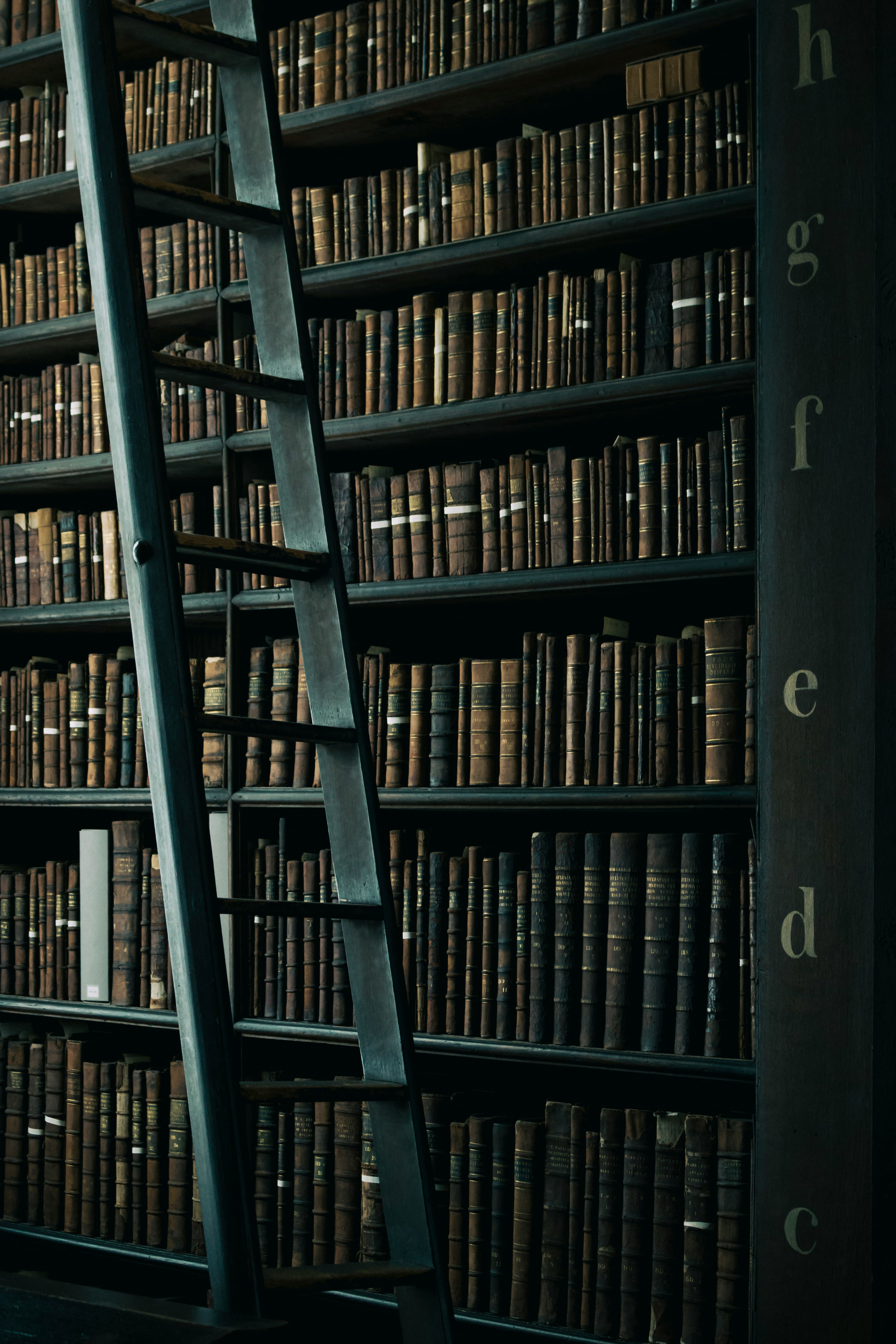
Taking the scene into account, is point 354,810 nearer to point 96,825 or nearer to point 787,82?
point 787,82

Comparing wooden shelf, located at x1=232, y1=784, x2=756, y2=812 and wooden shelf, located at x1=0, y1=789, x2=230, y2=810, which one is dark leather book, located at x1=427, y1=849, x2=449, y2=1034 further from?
wooden shelf, located at x1=0, y1=789, x2=230, y2=810

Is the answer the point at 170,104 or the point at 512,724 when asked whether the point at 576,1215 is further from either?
the point at 170,104

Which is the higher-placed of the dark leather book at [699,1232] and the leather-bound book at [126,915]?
the leather-bound book at [126,915]

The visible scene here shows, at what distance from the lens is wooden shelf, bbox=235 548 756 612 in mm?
2018

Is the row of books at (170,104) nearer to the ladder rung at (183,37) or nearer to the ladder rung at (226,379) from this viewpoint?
the ladder rung at (183,37)

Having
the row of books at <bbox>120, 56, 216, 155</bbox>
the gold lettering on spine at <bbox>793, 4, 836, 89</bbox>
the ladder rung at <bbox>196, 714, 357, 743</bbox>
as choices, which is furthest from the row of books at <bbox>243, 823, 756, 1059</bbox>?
the row of books at <bbox>120, 56, 216, 155</bbox>

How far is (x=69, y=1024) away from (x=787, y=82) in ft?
7.04

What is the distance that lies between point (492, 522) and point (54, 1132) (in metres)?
1.42

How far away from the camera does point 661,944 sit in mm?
2014

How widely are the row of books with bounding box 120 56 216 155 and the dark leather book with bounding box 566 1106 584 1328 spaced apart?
1851mm

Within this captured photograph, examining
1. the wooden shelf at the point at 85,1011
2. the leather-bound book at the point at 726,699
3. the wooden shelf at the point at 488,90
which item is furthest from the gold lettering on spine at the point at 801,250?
the wooden shelf at the point at 85,1011

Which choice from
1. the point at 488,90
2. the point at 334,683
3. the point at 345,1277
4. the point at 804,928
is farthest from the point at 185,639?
the point at 488,90

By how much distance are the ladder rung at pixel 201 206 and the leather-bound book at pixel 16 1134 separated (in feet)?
5.56

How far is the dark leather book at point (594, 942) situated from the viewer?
2061mm
